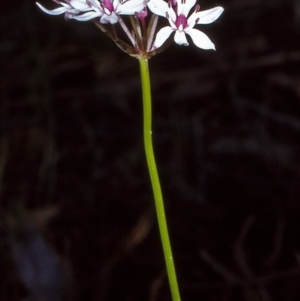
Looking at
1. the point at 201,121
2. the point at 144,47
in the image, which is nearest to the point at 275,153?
the point at 201,121

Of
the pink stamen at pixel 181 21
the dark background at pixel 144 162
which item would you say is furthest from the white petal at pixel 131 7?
the dark background at pixel 144 162

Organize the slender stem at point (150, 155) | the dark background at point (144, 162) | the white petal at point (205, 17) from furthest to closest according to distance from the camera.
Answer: the dark background at point (144, 162) → the white petal at point (205, 17) → the slender stem at point (150, 155)

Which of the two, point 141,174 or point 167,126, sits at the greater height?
point 167,126

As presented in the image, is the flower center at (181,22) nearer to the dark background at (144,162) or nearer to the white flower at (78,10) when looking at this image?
the white flower at (78,10)

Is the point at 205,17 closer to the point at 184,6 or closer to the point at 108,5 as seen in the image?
the point at 184,6

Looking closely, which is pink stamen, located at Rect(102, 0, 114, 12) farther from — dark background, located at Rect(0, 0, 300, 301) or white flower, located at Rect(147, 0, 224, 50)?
dark background, located at Rect(0, 0, 300, 301)

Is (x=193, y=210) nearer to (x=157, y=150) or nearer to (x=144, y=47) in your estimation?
→ (x=157, y=150)

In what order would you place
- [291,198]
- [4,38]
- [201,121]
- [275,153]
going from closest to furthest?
[291,198] → [275,153] → [201,121] → [4,38]
